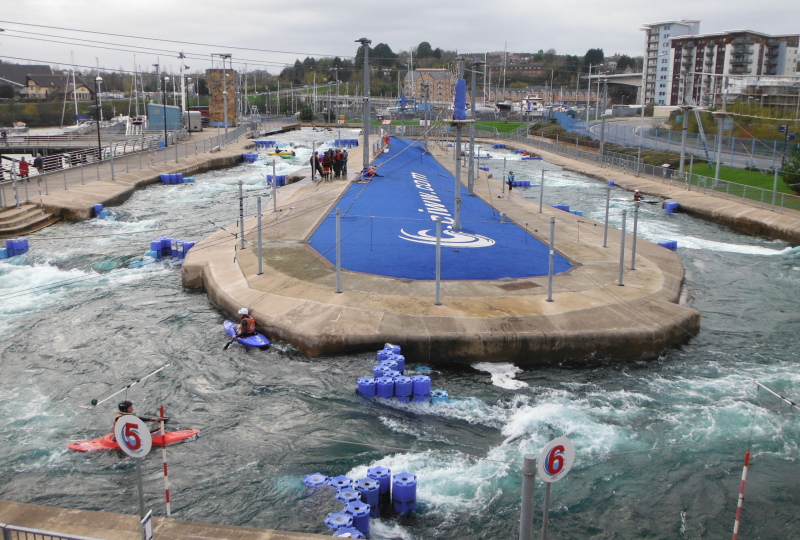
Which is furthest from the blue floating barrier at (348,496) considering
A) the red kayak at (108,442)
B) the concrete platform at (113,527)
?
the red kayak at (108,442)

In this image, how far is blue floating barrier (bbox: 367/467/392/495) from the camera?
1260cm

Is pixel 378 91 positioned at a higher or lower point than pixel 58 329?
higher

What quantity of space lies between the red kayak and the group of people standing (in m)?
32.6

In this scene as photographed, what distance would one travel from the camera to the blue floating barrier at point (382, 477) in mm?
12602

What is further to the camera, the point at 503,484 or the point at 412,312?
the point at 412,312

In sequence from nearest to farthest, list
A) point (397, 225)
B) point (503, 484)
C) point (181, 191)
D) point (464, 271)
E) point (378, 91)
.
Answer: point (503, 484), point (464, 271), point (397, 225), point (181, 191), point (378, 91)

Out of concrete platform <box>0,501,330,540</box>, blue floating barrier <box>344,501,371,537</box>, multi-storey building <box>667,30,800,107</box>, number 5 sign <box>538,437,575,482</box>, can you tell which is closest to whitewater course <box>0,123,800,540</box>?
concrete platform <box>0,501,330,540</box>

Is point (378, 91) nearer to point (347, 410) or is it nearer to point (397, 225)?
point (397, 225)

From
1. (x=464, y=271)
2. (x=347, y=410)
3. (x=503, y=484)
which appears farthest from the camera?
(x=464, y=271)

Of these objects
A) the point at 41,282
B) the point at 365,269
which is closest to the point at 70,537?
the point at 365,269

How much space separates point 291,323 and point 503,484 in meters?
8.61

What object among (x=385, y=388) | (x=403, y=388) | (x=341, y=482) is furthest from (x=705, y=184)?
(x=341, y=482)

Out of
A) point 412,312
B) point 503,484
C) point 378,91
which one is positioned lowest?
point 503,484

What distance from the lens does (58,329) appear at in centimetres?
2161
